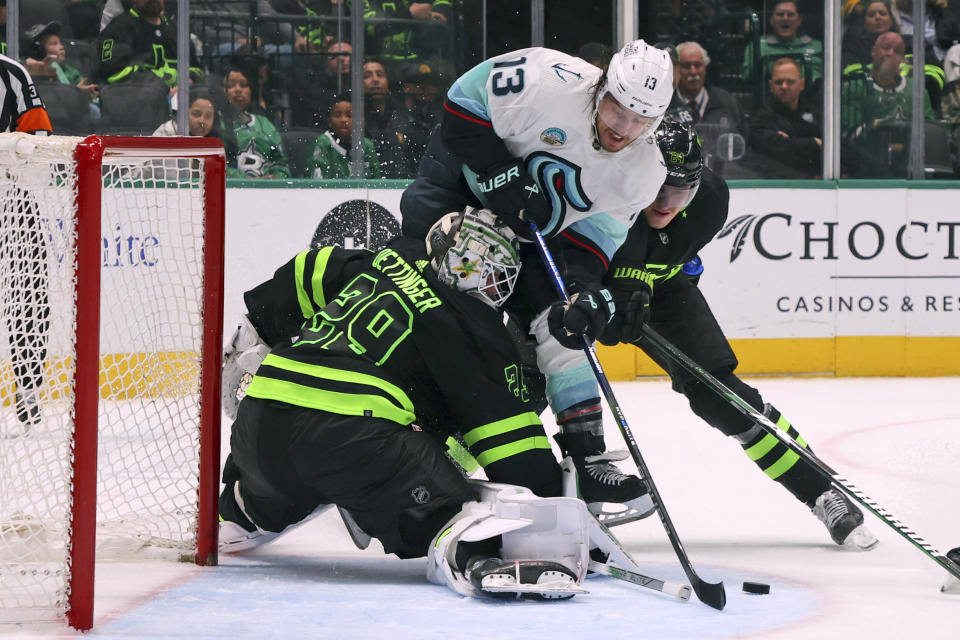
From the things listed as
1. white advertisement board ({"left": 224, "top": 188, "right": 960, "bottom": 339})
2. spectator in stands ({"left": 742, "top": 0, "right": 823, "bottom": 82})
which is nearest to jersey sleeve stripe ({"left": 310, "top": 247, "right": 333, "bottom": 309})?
white advertisement board ({"left": 224, "top": 188, "right": 960, "bottom": 339})

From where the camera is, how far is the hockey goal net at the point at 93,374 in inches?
71.3

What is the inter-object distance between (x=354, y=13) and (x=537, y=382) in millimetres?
2934

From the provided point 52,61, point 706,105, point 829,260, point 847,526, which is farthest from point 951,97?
point 52,61

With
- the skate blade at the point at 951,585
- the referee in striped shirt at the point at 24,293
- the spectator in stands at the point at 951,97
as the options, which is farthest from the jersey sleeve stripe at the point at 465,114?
the spectator in stands at the point at 951,97

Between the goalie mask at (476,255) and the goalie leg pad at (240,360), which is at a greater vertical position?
the goalie mask at (476,255)

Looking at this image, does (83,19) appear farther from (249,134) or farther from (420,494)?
(420,494)

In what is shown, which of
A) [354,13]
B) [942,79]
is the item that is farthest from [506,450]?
[942,79]

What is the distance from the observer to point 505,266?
91.0 inches

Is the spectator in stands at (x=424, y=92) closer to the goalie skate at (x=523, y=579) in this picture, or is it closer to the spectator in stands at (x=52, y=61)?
the spectator in stands at (x=52, y=61)

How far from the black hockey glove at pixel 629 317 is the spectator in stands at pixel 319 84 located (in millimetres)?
2818

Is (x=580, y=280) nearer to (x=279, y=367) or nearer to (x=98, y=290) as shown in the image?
(x=279, y=367)

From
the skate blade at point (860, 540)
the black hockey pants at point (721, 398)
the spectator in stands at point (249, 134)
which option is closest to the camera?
the skate blade at point (860, 540)

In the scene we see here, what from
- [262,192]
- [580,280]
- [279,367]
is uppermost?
[262,192]

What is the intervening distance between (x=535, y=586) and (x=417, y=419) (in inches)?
16.1
